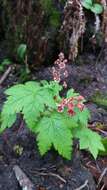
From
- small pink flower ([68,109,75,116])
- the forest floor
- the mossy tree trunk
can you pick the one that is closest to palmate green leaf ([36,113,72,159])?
small pink flower ([68,109,75,116])

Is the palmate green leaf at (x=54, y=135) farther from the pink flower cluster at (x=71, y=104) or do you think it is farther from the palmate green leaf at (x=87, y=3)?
the palmate green leaf at (x=87, y=3)

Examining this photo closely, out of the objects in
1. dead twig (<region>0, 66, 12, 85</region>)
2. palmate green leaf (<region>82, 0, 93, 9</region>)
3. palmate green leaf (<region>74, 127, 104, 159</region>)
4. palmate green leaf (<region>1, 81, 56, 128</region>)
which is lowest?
palmate green leaf (<region>74, 127, 104, 159</region>)

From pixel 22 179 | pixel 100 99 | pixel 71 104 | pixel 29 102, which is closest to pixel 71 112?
pixel 71 104

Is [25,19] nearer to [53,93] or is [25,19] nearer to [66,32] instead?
[66,32]

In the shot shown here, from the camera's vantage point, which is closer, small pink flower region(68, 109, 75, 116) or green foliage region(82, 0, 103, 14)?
small pink flower region(68, 109, 75, 116)

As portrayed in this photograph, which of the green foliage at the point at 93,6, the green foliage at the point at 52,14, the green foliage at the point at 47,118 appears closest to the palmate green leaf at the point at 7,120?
the green foliage at the point at 47,118

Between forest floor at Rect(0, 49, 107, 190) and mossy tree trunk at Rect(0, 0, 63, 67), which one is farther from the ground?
mossy tree trunk at Rect(0, 0, 63, 67)

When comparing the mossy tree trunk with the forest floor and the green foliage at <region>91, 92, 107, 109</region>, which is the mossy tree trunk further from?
the forest floor
